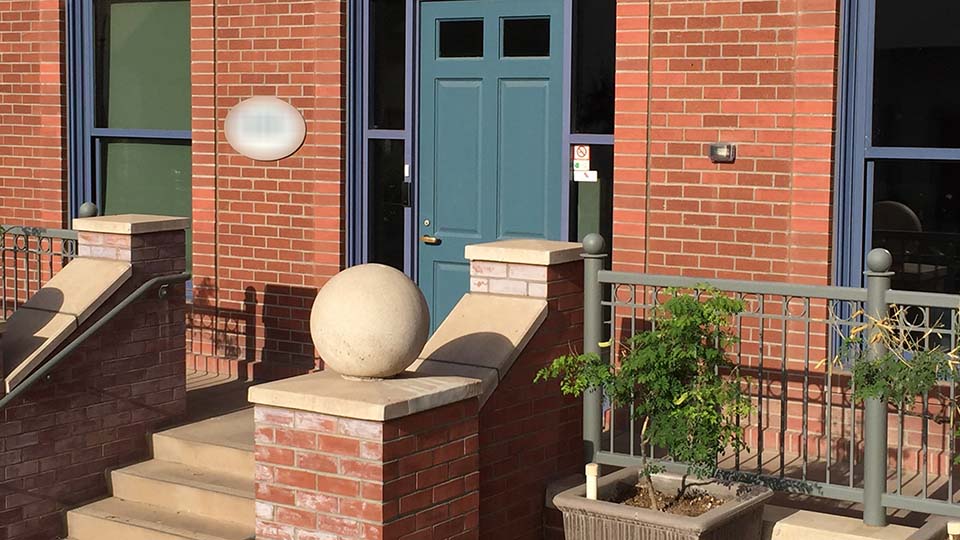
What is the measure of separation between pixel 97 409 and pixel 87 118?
3455 mm

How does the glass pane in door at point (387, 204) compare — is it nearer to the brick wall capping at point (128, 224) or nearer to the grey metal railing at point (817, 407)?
the brick wall capping at point (128, 224)

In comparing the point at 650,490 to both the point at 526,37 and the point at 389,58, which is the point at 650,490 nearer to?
the point at 526,37

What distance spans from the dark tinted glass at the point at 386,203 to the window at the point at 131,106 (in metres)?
1.62

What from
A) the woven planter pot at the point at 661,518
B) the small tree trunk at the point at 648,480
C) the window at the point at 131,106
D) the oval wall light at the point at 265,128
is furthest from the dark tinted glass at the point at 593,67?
the window at the point at 131,106

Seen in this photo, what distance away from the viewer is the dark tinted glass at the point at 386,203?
9922mm

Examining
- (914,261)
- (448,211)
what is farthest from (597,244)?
(448,211)

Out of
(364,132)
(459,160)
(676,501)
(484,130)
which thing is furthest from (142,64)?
(676,501)

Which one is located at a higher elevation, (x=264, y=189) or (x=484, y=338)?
(x=264, y=189)

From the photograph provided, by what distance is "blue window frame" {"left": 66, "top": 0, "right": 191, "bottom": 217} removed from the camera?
1120 centimetres

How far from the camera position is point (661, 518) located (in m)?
6.32

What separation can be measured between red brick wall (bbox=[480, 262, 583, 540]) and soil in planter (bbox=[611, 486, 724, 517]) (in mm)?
546

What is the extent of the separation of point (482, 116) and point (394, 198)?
93 centimetres

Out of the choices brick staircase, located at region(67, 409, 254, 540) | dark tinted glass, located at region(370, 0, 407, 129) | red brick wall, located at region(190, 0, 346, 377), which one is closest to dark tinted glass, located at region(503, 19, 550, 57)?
dark tinted glass, located at region(370, 0, 407, 129)

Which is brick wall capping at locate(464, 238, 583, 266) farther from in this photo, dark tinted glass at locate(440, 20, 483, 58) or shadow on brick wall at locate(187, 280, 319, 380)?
shadow on brick wall at locate(187, 280, 319, 380)
